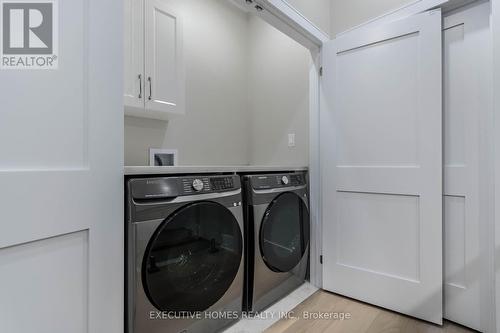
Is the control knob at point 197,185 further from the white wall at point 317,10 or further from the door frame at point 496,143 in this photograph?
the door frame at point 496,143

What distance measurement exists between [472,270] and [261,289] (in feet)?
4.06

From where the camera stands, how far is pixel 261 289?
1.74 m

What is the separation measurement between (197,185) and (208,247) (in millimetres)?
336


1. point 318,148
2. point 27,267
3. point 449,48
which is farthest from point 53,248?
point 449,48

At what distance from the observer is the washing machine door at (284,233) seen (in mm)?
1760

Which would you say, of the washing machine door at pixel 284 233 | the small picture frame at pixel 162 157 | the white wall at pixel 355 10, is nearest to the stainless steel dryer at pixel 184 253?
the washing machine door at pixel 284 233

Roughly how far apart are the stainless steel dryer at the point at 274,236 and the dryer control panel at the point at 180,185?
199 mm

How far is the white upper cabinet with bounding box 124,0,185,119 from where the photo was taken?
5.69 feet

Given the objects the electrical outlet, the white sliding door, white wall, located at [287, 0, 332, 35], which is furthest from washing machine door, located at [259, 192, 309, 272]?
white wall, located at [287, 0, 332, 35]

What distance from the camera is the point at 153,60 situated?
1.84 metres

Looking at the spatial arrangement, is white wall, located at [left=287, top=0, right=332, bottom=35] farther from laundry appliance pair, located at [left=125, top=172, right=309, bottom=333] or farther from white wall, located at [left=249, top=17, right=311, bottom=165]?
laundry appliance pair, located at [left=125, top=172, right=309, bottom=333]

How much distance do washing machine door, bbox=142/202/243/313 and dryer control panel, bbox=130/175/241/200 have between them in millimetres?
81

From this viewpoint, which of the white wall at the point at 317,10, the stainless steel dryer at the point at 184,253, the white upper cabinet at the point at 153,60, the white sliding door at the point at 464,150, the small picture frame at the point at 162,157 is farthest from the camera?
the small picture frame at the point at 162,157

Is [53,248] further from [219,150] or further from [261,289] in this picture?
[219,150]
